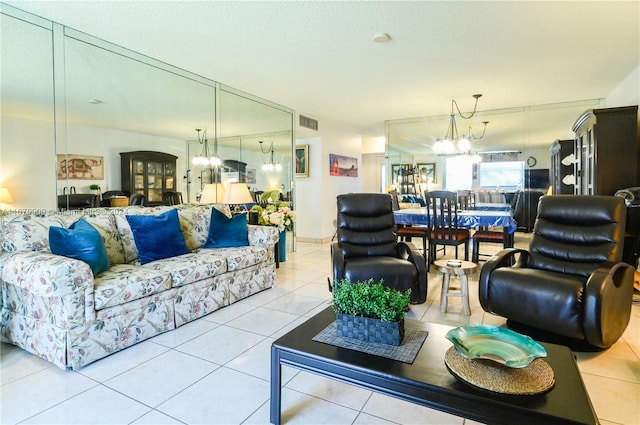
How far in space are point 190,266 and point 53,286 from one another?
988 mm

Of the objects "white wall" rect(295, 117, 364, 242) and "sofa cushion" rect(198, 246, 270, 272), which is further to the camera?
"white wall" rect(295, 117, 364, 242)

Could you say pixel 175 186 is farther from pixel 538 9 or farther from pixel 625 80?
pixel 625 80

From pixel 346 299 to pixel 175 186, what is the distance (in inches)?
124

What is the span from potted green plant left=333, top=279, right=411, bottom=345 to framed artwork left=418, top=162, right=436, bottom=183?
6.67 meters

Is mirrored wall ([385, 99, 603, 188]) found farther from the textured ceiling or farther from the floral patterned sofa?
the floral patterned sofa

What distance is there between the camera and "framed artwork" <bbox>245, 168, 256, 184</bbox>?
A: 5.39 metres

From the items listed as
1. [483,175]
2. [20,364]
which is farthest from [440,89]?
[20,364]

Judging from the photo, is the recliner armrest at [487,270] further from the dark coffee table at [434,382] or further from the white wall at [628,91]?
the white wall at [628,91]

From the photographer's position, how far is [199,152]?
4438 mm

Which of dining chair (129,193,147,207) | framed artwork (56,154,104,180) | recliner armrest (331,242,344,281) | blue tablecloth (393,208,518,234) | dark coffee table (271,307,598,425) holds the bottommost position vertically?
dark coffee table (271,307,598,425)

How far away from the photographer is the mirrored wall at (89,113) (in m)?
2.86

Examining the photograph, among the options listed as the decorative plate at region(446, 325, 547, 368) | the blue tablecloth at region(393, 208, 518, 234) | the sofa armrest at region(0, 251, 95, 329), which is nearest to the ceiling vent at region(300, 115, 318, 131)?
the blue tablecloth at region(393, 208, 518, 234)

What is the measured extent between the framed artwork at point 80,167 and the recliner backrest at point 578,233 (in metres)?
4.02

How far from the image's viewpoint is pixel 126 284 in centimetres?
241
